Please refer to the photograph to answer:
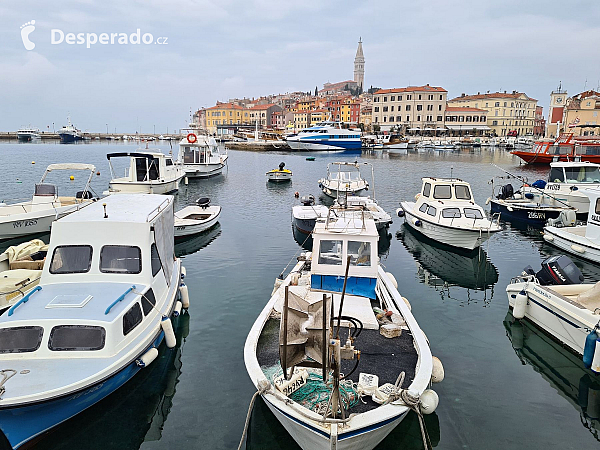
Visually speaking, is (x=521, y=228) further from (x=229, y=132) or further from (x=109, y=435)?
(x=229, y=132)

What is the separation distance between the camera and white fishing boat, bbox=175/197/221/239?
21656 millimetres

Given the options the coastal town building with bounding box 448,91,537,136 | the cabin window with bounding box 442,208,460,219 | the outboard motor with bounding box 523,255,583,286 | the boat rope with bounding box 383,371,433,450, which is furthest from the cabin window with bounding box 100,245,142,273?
the coastal town building with bounding box 448,91,537,136

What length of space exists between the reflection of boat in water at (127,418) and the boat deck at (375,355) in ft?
8.25

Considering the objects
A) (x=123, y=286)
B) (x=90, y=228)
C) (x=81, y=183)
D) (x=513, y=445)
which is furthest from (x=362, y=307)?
(x=81, y=183)

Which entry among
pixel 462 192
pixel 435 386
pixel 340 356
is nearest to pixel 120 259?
pixel 340 356

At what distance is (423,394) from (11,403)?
6904 mm

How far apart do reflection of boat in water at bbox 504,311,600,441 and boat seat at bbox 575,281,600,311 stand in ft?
4.48

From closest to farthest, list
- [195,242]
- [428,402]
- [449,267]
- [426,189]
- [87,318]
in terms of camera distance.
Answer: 1. [428,402]
2. [87,318]
3. [449,267]
4. [195,242]
5. [426,189]

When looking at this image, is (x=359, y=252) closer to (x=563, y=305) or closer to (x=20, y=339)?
(x=563, y=305)

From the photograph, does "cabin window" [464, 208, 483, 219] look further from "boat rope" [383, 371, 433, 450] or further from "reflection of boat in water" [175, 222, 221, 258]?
"boat rope" [383, 371, 433, 450]

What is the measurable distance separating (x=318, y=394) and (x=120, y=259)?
6.07 m

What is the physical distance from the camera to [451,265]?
1905cm

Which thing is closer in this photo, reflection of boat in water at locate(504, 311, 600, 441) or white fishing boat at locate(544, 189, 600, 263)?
reflection of boat in water at locate(504, 311, 600, 441)

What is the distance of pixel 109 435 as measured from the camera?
784 centimetres
